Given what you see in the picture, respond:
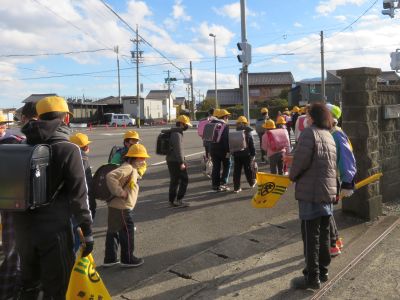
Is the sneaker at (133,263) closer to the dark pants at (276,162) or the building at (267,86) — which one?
the dark pants at (276,162)

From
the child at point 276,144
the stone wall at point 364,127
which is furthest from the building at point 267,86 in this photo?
the stone wall at point 364,127

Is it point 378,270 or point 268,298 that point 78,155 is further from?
point 378,270

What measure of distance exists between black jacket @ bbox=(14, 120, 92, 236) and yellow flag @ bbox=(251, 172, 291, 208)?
3.08 metres

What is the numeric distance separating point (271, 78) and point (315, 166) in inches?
2981

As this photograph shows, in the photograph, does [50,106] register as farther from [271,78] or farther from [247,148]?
[271,78]

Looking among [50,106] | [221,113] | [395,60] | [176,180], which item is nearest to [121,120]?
[395,60]

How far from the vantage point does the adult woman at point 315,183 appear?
4.16 meters

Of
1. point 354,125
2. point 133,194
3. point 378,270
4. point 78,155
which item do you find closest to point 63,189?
point 78,155

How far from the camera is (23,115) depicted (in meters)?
4.84

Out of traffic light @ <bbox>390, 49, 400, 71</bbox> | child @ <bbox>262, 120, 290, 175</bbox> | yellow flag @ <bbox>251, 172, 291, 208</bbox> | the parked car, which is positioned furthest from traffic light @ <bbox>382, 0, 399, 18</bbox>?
the parked car

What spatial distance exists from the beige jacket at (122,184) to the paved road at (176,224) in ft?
2.49

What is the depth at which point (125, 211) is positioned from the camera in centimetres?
495

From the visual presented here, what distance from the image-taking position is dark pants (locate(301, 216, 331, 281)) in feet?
13.9

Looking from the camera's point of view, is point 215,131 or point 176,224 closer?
point 176,224
